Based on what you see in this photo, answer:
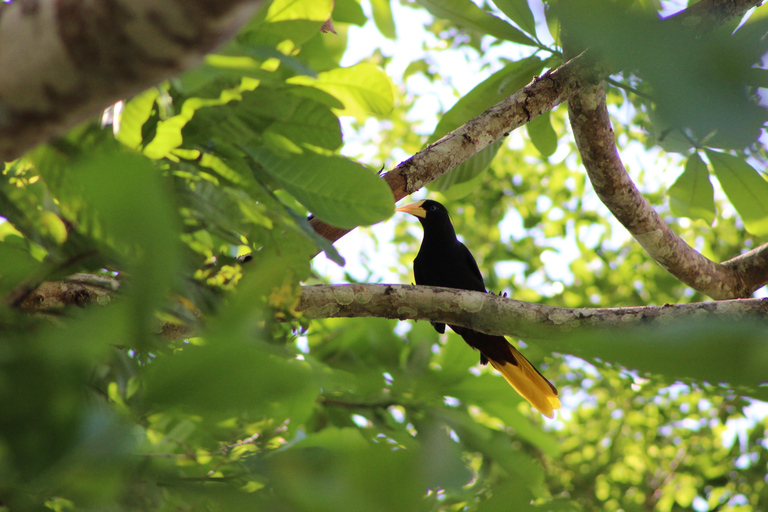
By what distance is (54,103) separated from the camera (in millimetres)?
354

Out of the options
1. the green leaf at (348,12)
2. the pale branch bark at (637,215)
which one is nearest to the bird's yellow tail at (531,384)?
the pale branch bark at (637,215)

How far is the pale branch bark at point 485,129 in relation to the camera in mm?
1497

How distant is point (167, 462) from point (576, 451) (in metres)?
3.24

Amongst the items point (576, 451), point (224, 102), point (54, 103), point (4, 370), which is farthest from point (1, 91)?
point (576, 451)

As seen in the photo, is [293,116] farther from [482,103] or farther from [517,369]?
[517,369]

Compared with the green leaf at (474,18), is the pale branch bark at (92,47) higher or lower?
lower

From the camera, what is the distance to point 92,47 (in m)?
0.33

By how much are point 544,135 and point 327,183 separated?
1512mm

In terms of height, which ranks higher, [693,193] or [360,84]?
[693,193]

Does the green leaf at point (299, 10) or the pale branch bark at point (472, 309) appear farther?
the pale branch bark at point (472, 309)

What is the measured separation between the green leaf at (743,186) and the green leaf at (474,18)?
690 mm

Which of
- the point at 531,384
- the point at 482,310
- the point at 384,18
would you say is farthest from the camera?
the point at 531,384

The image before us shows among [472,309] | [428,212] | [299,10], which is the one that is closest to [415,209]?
[428,212]

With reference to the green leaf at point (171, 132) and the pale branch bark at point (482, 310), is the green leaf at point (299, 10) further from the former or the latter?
the pale branch bark at point (482, 310)
